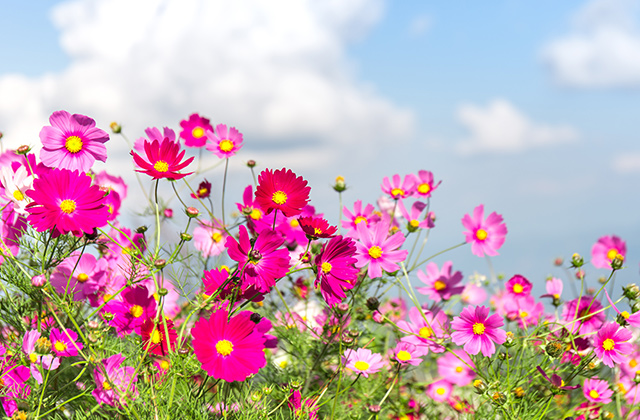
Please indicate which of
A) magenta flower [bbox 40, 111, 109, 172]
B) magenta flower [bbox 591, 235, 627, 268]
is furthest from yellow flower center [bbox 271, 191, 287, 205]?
magenta flower [bbox 591, 235, 627, 268]

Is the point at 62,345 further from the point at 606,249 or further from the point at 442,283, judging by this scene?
the point at 606,249

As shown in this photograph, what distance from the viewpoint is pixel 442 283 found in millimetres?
1541

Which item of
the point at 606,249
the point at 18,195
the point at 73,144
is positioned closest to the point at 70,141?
the point at 73,144

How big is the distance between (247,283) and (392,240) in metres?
0.42

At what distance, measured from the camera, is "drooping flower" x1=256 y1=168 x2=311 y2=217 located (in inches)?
34.5

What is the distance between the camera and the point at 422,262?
137cm

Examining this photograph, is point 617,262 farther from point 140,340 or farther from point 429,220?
point 140,340

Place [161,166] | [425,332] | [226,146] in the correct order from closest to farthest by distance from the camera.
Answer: [161,166]
[425,332]
[226,146]

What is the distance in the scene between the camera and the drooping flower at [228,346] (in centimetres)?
79

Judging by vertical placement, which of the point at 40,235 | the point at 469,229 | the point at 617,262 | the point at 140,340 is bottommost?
the point at 140,340

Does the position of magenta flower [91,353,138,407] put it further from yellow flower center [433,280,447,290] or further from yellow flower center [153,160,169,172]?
yellow flower center [433,280,447,290]

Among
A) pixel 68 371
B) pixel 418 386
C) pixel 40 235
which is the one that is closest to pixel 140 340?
pixel 40 235

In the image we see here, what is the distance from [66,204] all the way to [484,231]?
3.40 feet

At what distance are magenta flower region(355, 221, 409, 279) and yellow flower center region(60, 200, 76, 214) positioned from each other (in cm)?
55
